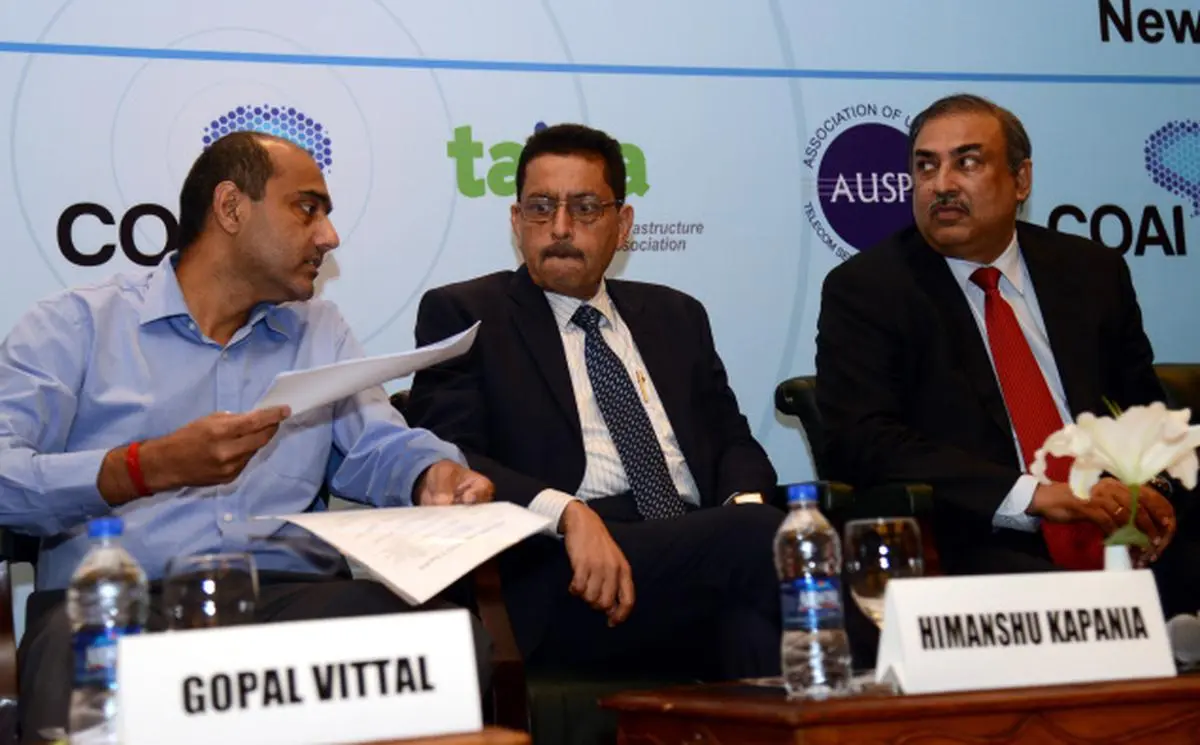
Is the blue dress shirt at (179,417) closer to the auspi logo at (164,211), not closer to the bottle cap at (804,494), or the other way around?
the auspi logo at (164,211)

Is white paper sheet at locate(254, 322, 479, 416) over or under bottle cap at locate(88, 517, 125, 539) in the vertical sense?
over

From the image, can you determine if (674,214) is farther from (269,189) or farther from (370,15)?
(269,189)

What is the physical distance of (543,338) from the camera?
3.65 meters

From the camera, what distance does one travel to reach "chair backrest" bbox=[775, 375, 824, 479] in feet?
12.5

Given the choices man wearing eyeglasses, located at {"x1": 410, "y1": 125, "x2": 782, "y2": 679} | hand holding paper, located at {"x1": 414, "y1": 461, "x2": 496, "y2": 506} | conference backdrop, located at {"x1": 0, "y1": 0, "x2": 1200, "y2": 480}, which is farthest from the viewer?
conference backdrop, located at {"x1": 0, "y1": 0, "x2": 1200, "y2": 480}

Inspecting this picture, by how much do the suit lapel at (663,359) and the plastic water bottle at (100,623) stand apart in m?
1.47

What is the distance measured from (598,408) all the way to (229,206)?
0.95 metres

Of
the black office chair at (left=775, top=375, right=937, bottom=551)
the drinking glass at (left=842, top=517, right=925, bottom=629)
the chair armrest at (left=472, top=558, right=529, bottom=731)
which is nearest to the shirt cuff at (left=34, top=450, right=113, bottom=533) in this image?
the chair armrest at (left=472, top=558, right=529, bottom=731)

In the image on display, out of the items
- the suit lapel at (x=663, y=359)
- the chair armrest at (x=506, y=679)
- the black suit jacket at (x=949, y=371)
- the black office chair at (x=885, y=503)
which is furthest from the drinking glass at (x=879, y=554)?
the suit lapel at (x=663, y=359)

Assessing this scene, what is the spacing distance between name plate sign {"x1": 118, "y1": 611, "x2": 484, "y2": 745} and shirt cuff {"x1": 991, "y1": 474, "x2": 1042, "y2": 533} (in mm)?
1818

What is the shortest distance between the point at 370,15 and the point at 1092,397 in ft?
6.87

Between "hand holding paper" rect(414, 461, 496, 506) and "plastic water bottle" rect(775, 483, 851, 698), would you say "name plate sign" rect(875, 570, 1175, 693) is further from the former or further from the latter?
"hand holding paper" rect(414, 461, 496, 506)

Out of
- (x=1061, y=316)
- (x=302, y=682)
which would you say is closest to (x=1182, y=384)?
(x=1061, y=316)

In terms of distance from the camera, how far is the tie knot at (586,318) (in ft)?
12.3
